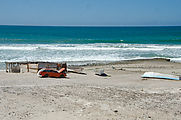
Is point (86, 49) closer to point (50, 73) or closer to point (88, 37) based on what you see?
point (50, 73)

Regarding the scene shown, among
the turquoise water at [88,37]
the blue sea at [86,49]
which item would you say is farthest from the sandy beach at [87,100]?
the turquoise water at [88,37]

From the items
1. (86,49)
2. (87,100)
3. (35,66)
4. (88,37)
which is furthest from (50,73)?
(88,37)

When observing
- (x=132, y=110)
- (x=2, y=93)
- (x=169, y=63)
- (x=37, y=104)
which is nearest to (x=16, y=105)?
(x=37, y=104)

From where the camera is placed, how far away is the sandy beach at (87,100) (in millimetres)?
11047

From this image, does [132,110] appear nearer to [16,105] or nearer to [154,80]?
[16,105]

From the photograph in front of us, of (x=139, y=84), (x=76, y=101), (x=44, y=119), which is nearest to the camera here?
(x=44, y=119)

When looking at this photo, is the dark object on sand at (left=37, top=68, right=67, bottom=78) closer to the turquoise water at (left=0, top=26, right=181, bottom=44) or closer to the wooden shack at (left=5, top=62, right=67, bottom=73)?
the wooden shack at (left=5, top=62, right=67, bottom=73)

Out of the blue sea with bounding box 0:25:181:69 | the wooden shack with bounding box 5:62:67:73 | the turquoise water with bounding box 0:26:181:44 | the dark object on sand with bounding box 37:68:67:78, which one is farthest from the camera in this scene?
the turquoise water with bounding box 0:26:181:44

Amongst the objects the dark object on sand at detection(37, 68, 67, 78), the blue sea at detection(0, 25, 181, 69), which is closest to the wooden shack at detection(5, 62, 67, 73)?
the dark object on sand at detection(37, 68, 67, 78)

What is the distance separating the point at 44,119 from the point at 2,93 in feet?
15.5

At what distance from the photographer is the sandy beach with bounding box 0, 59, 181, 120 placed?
11.0 m

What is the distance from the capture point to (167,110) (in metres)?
12.0

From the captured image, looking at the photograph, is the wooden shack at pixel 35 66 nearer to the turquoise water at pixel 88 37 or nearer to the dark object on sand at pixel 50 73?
the dark object on sand at pixel 50 73

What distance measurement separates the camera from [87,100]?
13242 millimetres
